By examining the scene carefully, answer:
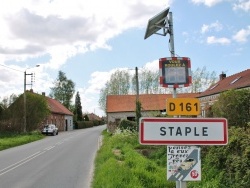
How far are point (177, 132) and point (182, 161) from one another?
1.01ft

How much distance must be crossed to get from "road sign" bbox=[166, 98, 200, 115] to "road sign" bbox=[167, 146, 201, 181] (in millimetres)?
425

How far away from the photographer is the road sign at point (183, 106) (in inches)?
166

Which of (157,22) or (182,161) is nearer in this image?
(182,161)

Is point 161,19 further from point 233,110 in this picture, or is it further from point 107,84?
point 107,84

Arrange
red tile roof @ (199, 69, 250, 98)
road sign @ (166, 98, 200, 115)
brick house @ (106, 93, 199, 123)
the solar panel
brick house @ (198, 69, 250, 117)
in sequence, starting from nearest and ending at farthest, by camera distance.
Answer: road sign @ (166, 98, 200, 115), the solar panel, red tile roof @ (199, 69, 250, 98), brick house @ (198, 69, 250, 117), brick house @ (106, 93, 199, 123)

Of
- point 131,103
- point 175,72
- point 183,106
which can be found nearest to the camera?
point 183,106

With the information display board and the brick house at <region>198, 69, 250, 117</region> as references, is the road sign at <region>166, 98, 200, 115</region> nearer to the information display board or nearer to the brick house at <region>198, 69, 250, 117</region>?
the information display board

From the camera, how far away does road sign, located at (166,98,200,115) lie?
4.21 meters

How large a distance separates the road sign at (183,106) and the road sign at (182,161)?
43cm

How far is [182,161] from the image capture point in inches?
156

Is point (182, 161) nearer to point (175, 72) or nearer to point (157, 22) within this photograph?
point (175, 72)

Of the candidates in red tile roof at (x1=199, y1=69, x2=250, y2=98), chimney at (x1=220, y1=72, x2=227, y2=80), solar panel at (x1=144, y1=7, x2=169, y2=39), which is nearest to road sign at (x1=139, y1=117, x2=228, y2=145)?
solar panel at (x1=144, y1=7, x2=169, y2=39)

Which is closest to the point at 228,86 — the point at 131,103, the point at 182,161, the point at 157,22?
the point at 131,103

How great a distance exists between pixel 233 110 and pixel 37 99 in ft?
107
